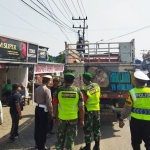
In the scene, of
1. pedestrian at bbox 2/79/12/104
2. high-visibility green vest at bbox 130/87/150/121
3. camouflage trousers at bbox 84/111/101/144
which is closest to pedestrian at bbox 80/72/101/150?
camouflage trousers at bbox 84/111/101/144

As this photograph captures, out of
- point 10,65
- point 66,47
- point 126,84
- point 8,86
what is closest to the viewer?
point 126,84

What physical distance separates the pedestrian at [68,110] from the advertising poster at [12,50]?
6.44 meters

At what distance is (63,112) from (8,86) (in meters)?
8.22

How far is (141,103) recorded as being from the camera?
3.70m

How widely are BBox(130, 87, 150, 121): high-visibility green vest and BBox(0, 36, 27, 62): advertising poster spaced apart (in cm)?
754

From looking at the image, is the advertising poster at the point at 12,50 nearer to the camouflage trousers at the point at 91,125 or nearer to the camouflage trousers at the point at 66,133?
the camouflage trousers at the point at 91,125

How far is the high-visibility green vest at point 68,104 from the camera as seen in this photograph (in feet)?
13.5

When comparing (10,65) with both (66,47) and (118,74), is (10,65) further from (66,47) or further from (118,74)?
(118,74)

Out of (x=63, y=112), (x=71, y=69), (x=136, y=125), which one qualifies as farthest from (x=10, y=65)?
(x=136, y=125)

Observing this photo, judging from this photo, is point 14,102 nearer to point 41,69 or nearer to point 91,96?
point 91,96

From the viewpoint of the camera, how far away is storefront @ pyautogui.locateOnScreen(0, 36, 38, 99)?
9.92 meters

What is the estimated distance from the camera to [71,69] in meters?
7.27

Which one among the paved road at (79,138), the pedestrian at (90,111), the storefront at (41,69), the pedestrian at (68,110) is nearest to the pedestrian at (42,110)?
the paved road at (79,138)

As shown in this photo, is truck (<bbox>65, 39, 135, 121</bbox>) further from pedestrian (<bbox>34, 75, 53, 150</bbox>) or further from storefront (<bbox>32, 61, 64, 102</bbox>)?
storefront (<bbox>32, 61, 64, 102</bbox>)
